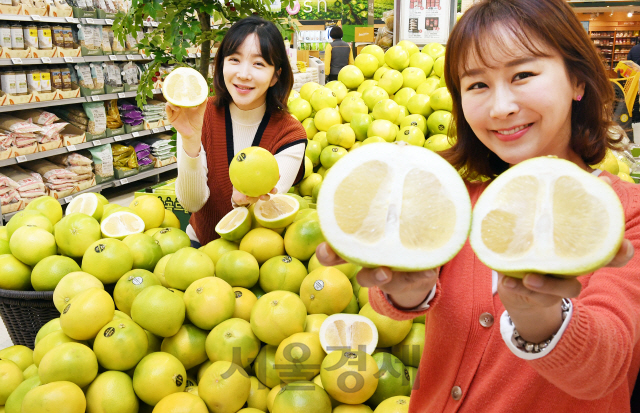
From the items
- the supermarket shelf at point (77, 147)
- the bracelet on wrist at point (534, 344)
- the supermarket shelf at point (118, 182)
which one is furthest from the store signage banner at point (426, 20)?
the supermarket shelf at point (118, 182)

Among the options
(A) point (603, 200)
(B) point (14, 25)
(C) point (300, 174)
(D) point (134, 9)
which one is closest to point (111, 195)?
(B) point (14, 25)

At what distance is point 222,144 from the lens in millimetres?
1985

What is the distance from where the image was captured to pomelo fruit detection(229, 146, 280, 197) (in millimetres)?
1390

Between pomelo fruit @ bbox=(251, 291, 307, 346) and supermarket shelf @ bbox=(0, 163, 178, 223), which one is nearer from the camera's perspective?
pomelo fruit @ bbox=(251, 291, 307, 346)

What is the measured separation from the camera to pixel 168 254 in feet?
5.23

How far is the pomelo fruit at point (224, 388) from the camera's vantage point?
1.09 metres

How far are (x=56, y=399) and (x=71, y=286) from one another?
41 cm

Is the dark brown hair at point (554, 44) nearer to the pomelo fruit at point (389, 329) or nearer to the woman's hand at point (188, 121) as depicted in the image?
the pomelo fruit at point (389, 329)

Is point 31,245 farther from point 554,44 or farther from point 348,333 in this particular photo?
point 554,44

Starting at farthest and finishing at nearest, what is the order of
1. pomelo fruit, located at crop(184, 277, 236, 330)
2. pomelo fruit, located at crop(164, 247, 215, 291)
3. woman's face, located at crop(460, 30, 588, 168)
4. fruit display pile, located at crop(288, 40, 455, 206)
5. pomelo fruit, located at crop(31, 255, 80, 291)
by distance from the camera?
fruit display pile, located at crop(288, 40, 455, 206)
pomelo fruit, located at crop(31, 255, 80, 291)
pomelo fruit, located at crop(164, 247, 215, 291)
pomelo fruit, located at crop(184, 277, 236, 330)
woman's face, located at crop(460, 30, 588, 168)

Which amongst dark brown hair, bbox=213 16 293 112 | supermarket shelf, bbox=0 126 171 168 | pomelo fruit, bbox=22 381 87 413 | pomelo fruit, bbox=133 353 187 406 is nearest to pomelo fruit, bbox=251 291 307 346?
pomelo fruit, bbox=133 353 187 406

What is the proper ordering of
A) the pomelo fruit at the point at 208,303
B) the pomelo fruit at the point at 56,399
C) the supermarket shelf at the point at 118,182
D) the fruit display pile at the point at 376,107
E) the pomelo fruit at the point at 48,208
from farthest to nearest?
1. the supermarket shelf at the point at 118,182
2. the fruit display pile at the point at 376,107
3. the pomelo fruit at the point at 48,208
4. the pomelo fruit at the point at 208,303
5. the pomelo fruit at the point at 56,399

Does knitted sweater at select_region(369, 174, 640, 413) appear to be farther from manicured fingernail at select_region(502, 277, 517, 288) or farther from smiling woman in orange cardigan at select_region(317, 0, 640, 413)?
manicured fingernail at select_region(502, 277, 517, 288)

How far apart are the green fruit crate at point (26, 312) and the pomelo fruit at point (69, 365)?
0.43 m
